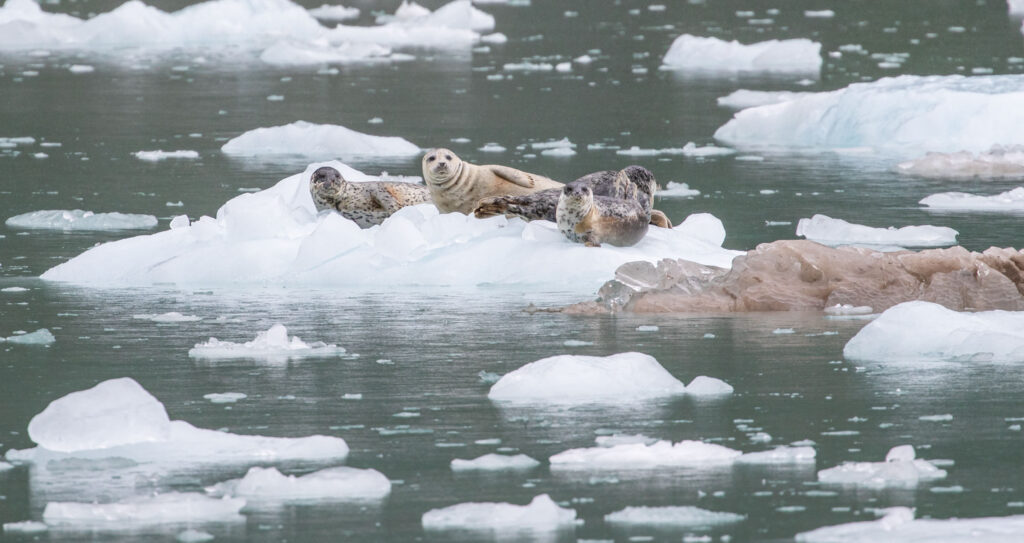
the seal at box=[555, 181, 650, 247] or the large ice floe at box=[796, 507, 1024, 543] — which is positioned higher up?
the seal at box=[555, 181, 650, 247]

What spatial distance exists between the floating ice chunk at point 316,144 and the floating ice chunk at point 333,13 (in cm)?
2019

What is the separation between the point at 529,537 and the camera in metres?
5.09

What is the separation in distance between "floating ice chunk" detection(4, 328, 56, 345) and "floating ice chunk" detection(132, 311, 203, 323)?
637 mm

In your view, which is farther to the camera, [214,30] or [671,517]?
[214,30]

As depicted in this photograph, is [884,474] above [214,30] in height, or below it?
below

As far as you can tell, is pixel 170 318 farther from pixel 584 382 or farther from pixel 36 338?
pixel 584 382

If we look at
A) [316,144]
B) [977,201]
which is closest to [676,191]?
[977,201]

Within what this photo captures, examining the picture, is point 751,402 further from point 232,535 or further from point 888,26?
point 888,26

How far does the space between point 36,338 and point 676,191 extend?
22.7 ft

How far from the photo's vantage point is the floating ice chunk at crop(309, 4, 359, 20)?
37.6 metres

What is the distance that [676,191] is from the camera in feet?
46.5

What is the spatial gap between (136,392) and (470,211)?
17.2ft

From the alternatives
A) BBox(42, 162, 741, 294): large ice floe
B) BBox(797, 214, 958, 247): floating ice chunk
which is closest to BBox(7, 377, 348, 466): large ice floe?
BBox(42, 162, 741, 294): large ice floe

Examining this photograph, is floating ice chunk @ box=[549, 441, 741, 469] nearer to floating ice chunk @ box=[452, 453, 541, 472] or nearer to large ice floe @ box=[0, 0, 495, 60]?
floating ice chunk @ box=[452, 453, 541, 472]
